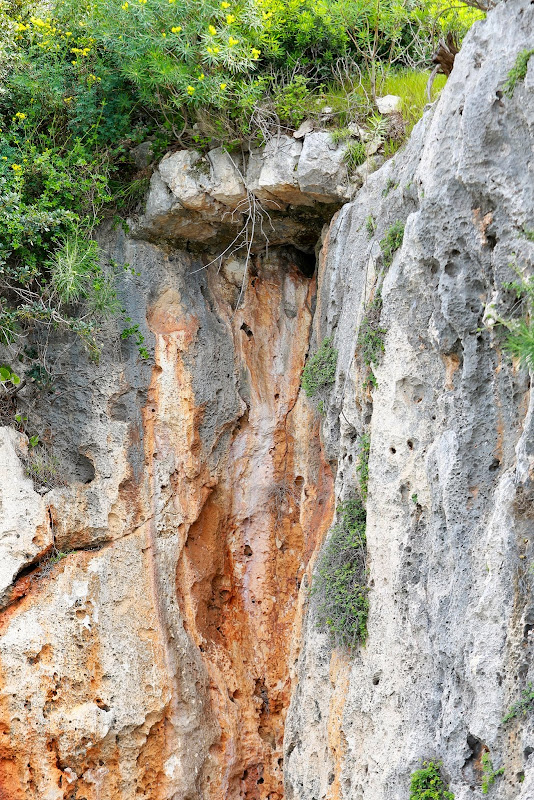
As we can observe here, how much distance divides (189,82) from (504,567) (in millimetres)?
4334

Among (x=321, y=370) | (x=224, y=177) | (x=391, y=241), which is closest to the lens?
(x=391, y=241)

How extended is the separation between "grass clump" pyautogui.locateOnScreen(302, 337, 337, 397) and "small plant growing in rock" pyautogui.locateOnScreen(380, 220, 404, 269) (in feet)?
3.95

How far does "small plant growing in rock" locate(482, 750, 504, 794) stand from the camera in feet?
12.8

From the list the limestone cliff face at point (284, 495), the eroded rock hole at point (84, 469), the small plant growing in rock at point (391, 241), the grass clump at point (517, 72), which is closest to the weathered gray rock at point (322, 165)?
the limestone cliff face at point (284, 495)

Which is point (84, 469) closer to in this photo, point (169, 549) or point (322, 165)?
point (169, 549)

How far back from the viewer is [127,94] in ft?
22.5

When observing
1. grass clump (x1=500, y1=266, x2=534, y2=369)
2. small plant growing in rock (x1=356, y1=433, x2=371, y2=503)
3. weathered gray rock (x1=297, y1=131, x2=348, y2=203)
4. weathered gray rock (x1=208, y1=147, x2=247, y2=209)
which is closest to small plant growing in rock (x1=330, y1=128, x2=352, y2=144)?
weathered gray rock (x1=297, y1=131, x2=348, y2=203)

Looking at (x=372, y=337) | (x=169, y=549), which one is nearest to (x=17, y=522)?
(x=169, y=549)

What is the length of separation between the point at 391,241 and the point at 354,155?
148 centimetres

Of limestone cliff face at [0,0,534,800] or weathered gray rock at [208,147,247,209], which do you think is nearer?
limestone cliff face at [0,0,534,800]

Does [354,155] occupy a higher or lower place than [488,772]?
higher

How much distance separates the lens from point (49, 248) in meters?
6.77

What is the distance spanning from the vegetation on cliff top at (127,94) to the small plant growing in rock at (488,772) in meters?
4.23

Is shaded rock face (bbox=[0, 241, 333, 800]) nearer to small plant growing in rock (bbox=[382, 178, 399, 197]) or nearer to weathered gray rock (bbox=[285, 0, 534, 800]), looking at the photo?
weathered gray rock (bbox=[285, 0, 534, 800])
